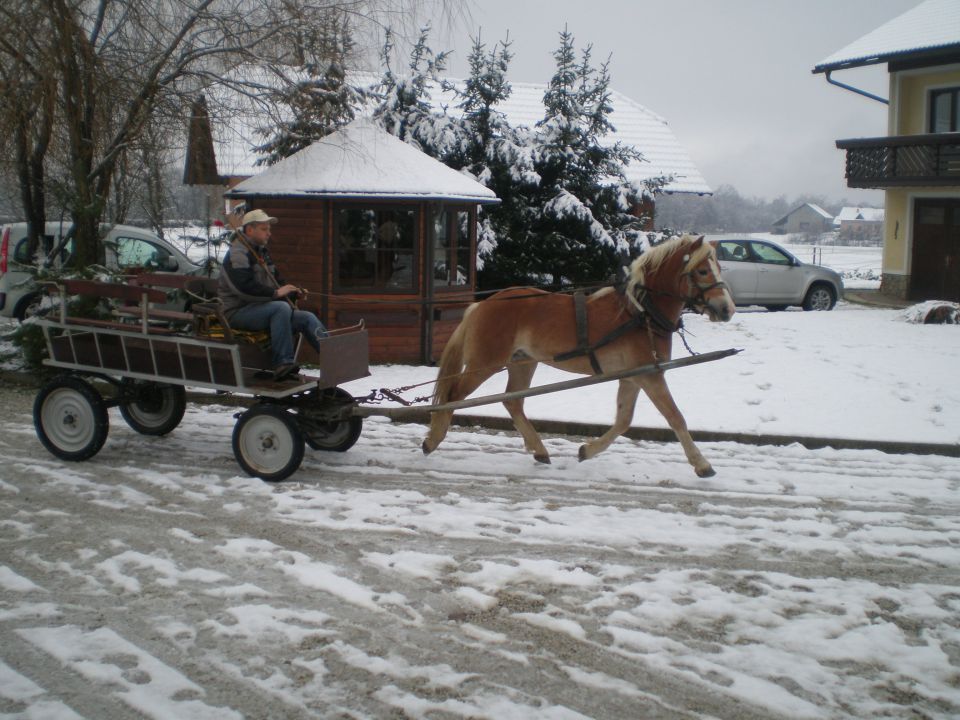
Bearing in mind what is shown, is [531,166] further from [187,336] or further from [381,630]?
[381,630]

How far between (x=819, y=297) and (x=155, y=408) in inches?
654

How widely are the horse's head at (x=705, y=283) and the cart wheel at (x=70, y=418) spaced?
4.74 m

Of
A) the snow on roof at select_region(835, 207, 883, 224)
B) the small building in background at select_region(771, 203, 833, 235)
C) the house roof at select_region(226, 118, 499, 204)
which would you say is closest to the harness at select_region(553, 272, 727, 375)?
the house roof at select_region(226, 118, 499, 204)

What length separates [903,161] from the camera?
24375 mm

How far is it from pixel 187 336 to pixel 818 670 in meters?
5.36

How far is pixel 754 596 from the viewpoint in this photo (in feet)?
16.3

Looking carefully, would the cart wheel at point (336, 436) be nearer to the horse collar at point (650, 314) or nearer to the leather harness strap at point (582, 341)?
the leather harness strap at point (582, 341)

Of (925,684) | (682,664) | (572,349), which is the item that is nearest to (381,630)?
(682,664)

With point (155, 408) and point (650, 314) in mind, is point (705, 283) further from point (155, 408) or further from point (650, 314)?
point (155, 408)

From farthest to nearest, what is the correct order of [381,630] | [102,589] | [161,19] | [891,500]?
[161,19]
[891,500]
[102,589]
[381,630]

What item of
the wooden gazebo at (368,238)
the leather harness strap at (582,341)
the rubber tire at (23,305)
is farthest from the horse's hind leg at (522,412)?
the rubber tire at (23,305)

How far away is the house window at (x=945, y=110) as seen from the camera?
25.1 metres

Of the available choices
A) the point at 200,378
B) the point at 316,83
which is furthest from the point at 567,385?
the point at 316,83

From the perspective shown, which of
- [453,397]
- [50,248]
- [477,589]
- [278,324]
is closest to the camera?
[477,589]
